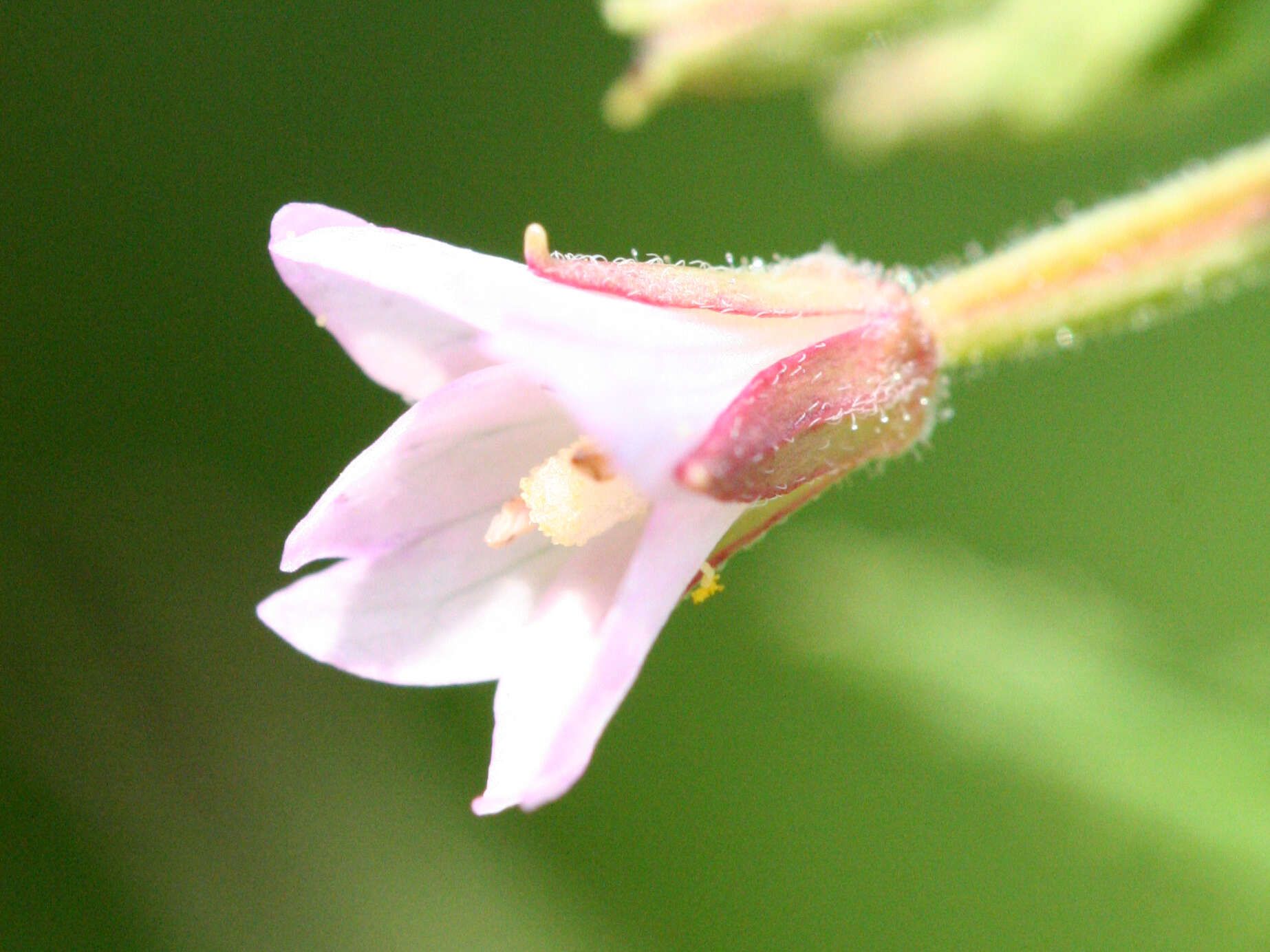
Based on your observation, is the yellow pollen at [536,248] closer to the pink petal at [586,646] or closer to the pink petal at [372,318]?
the pink petal at [372,318]

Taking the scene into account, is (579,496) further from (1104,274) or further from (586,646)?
(1104,274)

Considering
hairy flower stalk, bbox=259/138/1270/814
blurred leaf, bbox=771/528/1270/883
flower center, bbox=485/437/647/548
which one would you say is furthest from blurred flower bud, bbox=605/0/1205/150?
blurred leaf, bbox=771/528/1270/883

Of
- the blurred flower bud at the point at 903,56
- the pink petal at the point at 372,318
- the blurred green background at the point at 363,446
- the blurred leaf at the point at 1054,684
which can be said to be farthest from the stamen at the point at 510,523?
the blurred green background at the point at 363,446

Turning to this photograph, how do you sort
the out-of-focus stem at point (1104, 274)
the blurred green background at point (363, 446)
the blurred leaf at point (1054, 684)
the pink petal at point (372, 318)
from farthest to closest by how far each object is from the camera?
the blurred green background at point (363, 446)
the blurred leaf at point (1054, 684)
the out-of-focus stem at point (1104, 274)
the pink petal at point (372, 318)

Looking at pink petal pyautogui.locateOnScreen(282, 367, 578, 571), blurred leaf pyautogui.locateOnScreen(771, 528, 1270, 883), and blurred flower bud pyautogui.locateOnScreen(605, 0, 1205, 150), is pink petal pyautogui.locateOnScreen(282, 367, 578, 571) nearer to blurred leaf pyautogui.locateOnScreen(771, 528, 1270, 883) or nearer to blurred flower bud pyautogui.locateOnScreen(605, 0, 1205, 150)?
blurred flower bud pyautogui.locateOnScreen(605, 0, 1205, 150)

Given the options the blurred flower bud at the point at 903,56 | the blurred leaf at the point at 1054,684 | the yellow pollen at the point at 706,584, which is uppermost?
the blurred flower bud at the point at 903,56

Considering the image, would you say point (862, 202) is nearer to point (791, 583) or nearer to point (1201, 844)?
point (791, 583)
